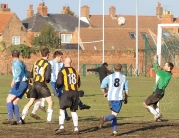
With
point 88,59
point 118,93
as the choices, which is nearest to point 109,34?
point 88,59

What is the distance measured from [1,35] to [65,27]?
461 inches

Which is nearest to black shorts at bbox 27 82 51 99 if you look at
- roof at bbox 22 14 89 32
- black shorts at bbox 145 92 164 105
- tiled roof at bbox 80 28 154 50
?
black shorts at bbox 145 92 164 105

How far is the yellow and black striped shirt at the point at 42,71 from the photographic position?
54.5 ft

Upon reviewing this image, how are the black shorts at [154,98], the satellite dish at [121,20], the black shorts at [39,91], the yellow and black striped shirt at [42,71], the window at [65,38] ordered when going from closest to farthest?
the yellow and black striped shirt at [42,71] → the black shorts at [39,91] → the black shorts at [154,98] → the window at [65,38] → the satellite dish at [121,20]

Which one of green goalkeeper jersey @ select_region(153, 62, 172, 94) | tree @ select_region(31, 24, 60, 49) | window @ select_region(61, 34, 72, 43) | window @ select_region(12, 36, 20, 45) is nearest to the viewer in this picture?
green goalkeeper jersey @ select_region(153, 62, 172, 94)

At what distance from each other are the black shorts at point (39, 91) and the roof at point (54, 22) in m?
79.9

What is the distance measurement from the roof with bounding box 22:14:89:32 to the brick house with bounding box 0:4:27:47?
306cm

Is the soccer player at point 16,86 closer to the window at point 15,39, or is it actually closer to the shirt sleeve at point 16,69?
the shirt sleeve at point 16,69

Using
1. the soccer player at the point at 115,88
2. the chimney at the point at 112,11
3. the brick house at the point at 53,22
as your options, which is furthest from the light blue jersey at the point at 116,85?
the chimney at the point at 112,11

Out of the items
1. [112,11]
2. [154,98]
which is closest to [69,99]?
[154,98]

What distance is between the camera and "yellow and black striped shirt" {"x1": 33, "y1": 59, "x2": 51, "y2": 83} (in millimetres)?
16625

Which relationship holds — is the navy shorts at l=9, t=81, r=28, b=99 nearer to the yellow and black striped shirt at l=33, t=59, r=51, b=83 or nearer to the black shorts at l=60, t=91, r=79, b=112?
the yellow and black striped shirt at l=33, t=59, r=51, b=83

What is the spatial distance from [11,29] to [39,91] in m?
76.4

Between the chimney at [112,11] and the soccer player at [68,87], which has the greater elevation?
the chimney at [112,11]
